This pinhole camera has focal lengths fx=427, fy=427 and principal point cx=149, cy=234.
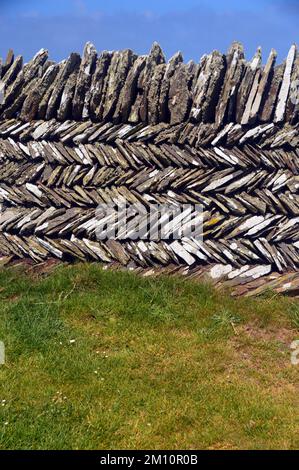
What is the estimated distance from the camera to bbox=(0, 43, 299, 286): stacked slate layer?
252 inches

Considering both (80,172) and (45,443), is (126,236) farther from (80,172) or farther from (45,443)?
(45,443)

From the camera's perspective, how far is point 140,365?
470cm

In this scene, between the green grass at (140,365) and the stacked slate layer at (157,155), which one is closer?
the green grass at (140,365)

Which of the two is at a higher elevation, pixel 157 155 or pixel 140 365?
pixel 157 155

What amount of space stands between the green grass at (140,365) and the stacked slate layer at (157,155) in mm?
681

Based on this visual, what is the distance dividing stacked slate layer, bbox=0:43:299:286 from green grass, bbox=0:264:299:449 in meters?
0.68

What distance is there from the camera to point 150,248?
6617 millimetres

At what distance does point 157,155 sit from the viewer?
661 centimetres

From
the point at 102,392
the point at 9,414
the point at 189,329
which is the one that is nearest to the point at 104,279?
the point at 189,329

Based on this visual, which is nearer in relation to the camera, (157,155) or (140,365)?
(140,365)

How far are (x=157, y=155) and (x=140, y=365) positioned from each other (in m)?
3.29

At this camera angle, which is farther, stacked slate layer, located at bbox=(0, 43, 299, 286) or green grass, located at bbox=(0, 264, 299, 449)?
stacked slate layer, located at bbox=(0, 43, 299, 286)

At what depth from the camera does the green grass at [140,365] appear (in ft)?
12.0

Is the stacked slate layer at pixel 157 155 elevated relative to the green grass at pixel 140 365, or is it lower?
elevated
